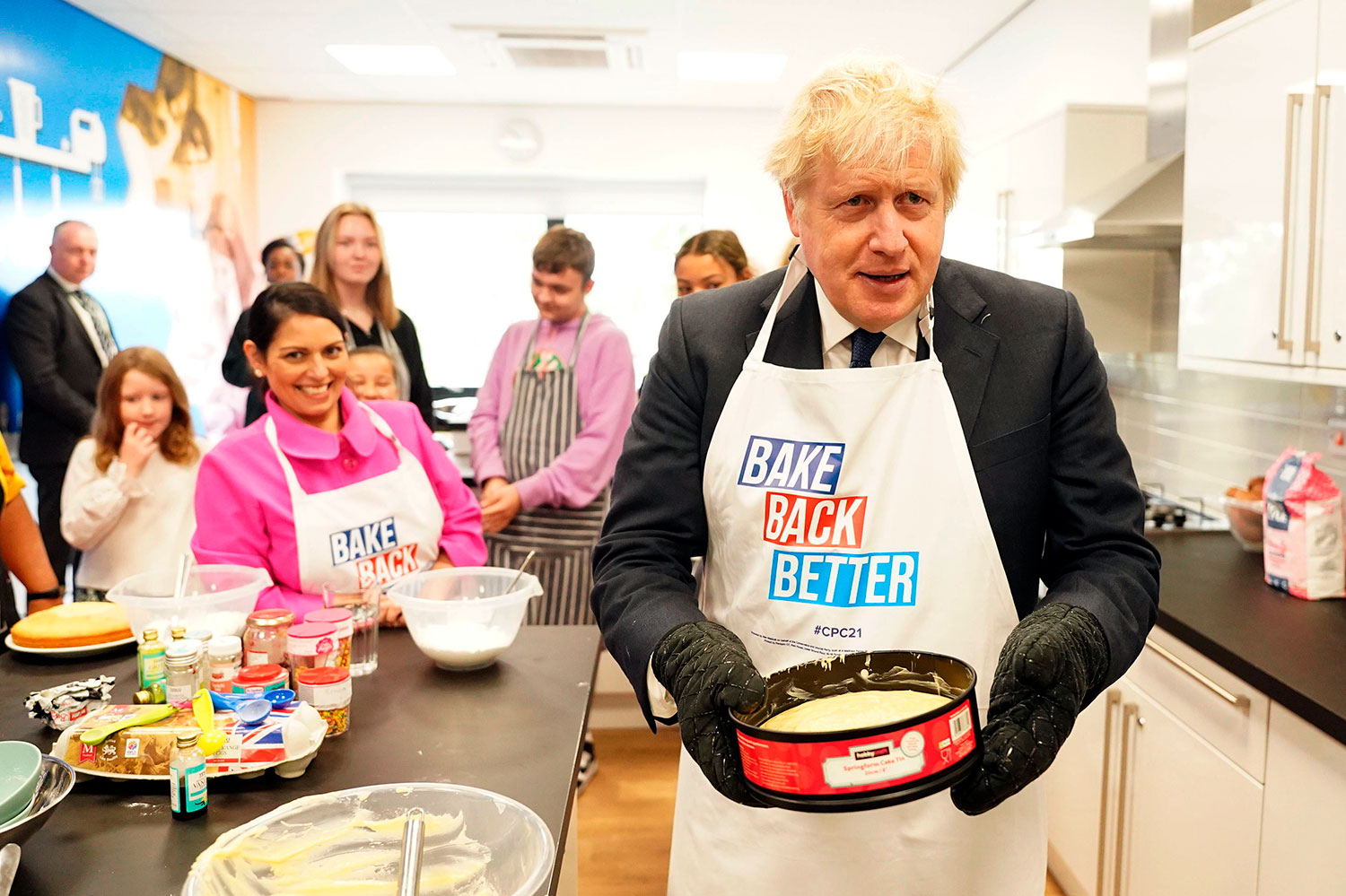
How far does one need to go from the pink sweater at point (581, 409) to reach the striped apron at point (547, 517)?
25 millimetres

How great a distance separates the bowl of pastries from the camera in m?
2.41

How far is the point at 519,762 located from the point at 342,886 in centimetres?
34

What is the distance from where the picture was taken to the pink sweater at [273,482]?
188 cm

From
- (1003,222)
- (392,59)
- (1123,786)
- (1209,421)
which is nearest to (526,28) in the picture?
(392,59)

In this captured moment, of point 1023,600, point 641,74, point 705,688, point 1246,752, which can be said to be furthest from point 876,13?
point 705,688

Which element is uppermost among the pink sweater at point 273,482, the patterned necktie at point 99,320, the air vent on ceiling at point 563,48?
the air vent on ceiling at point 563,48

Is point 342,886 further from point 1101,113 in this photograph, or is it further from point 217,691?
point 1101,113

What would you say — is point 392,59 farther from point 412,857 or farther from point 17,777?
point 412,857

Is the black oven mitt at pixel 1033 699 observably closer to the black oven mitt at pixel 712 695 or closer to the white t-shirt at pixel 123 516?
the black oven mitt at pixel 712 695

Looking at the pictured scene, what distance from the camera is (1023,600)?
3.93 ft

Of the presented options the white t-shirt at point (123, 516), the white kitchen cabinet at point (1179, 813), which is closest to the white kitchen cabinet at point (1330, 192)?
the white kitchen cabinet at point (1179, 813)

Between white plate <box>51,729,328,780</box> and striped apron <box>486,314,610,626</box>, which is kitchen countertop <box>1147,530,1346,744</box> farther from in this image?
striped apron <box>486,314,610,626</box>

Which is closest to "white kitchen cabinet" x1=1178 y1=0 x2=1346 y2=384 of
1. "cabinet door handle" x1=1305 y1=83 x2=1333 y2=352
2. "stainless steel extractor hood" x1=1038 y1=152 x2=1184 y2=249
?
"cabinet door handle" x1=1305 y1=83 x2=1333 y2=352

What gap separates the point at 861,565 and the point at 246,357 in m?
2.21
